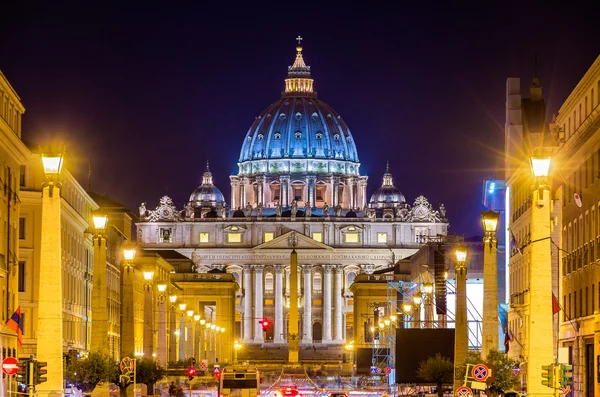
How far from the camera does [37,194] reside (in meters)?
66.4

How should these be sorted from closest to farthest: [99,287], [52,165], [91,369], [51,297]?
1. [51,297]
2. [52,165]
3. [99,287]
4. [91,369]

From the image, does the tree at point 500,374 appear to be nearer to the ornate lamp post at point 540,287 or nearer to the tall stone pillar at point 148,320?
the ornate lamp post at point 540,287

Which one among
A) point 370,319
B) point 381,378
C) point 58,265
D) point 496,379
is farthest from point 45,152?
point 370,319

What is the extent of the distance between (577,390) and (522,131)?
1206 inches

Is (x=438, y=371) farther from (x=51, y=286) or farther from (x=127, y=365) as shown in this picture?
(x=51, y=286)

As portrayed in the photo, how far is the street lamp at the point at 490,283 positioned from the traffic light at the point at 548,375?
37.3 ft

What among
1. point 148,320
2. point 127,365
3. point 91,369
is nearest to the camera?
point 91,369

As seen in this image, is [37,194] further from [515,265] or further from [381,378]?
[381,378]

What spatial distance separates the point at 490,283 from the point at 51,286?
16.5 meters

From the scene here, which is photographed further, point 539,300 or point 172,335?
point 172,335

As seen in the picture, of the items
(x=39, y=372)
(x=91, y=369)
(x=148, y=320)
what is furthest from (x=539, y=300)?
(x=148, y=320)

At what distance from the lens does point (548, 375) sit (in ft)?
92.2

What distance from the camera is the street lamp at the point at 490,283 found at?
3959 centimetres

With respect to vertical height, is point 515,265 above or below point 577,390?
above
